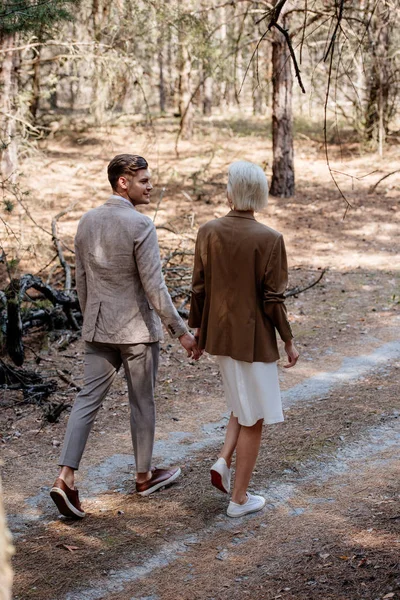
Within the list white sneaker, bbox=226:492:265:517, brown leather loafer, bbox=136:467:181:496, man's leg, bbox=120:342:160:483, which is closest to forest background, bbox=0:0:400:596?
brown leather loafer, bbox=136:467:181:496

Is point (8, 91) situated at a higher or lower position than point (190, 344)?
higher

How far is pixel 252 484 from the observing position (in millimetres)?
4742

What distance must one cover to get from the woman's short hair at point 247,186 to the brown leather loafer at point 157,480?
1882 mm

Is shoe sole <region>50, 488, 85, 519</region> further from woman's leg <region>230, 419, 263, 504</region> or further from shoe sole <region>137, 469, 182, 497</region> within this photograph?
woman's leg <region>230, 419, 263, 504</region>

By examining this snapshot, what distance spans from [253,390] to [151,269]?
91cm

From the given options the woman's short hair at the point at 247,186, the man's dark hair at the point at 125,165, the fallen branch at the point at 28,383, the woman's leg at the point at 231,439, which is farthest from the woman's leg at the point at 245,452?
the fallen branch at the point at 28,383

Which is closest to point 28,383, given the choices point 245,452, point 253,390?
point 245,452

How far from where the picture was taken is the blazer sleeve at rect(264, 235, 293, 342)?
388 cm

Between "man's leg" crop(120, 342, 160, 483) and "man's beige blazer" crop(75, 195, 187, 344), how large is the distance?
0.33 feet

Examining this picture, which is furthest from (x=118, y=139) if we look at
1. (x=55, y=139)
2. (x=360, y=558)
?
(x=360, y=558)

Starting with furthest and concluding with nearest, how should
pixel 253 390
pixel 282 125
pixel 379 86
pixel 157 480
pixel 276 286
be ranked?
pixel 379 86 < pixel 282 125 < pixel 157 480 < pixel 253 390 < pixel 276 286

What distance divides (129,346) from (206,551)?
48.7 inches

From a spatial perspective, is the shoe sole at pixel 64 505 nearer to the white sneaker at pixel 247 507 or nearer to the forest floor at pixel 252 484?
the forest floor at pixel 252 484

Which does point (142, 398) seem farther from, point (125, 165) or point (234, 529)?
point (125, 165)
